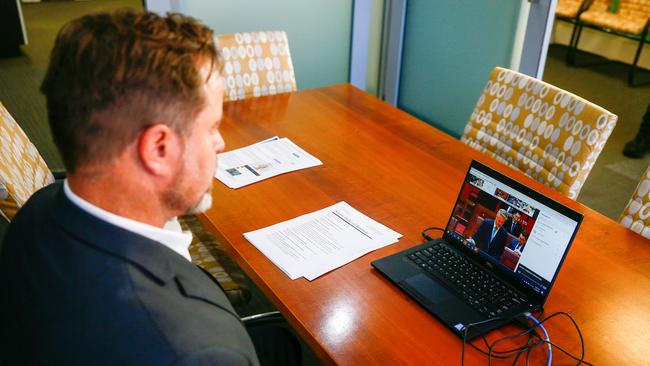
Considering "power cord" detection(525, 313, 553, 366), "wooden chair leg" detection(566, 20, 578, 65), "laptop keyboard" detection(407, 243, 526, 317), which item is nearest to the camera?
"power cord" detection(525, 313, 553, 366)

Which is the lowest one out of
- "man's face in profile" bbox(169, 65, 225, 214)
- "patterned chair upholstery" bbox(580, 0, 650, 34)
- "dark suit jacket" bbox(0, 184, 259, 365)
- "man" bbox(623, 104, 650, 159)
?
"man" bbox(623, 104, 650, 159)

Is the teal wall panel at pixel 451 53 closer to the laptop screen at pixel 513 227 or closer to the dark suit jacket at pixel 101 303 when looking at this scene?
the laptop screen at pixel 513 227

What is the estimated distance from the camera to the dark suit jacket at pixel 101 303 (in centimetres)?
72

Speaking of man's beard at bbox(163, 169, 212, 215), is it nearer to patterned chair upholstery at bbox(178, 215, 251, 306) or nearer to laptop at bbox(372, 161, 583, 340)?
Answer: laptop at bbox(372, 161, 583, 340)

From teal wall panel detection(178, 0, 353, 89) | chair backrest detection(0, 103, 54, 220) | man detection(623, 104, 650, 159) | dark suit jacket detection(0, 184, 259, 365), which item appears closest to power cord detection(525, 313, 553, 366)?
dark suit jacket detection(0, 184, 259, 365)

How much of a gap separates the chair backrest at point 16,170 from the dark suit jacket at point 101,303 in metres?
0.63

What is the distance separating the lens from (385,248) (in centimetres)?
139

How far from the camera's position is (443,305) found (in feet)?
3.91

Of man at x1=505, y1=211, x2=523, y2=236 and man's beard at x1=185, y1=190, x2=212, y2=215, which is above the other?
man's beard at x1=185, y1=190, x2=212, y2=215

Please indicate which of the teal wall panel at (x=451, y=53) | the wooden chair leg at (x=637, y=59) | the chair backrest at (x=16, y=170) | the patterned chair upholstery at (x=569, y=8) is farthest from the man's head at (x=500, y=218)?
the patterned chair upholstery at (x=569, y=8)

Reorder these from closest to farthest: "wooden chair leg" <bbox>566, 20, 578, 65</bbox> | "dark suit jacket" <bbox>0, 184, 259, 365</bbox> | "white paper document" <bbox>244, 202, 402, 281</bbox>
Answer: "dark suit jacket" <bbox>0, 184, 259, 365</bbox>, "white paper document" <bbox>244, 202, 402, 281</bbox>, "wooden chair leg" <bbox>566, 20, 578, 65</bbox>

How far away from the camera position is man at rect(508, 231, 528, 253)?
1218mm

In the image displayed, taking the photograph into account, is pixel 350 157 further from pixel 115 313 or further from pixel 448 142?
pixel 115 313

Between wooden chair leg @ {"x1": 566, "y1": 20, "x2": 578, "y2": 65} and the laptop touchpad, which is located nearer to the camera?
the laptop touchpad
